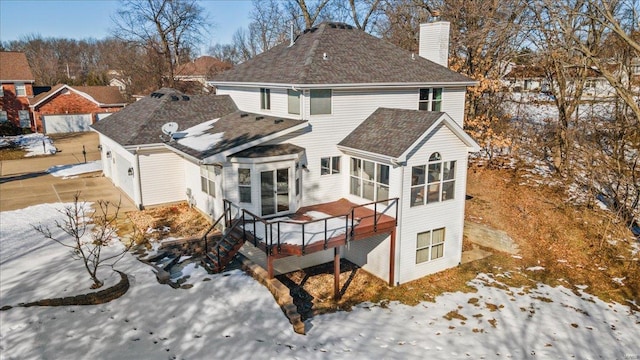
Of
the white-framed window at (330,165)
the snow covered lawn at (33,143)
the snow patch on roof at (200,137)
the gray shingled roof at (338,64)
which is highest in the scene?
the gray shingled roof at (338,64)

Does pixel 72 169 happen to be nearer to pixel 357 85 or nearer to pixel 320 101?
pixel 320 101

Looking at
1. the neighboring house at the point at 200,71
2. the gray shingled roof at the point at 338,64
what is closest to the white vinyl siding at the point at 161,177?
the gray shingled roof at the point at 338,64

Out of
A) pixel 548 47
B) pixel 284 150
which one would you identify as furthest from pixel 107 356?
pixel 548 47

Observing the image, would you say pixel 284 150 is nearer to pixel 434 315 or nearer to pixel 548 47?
pixel 434 315

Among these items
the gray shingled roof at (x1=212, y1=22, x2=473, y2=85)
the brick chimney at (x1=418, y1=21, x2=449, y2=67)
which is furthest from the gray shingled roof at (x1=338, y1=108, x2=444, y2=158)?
the brick chimney at (x1=418, y1=21, x2=449, y2=67)

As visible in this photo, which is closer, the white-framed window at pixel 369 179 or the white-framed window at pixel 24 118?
the white-framed window at pixel 369 179

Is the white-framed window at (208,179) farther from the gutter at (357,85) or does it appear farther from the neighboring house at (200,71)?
the neighboring house at (200,71)
